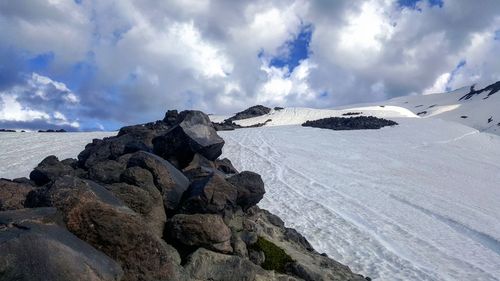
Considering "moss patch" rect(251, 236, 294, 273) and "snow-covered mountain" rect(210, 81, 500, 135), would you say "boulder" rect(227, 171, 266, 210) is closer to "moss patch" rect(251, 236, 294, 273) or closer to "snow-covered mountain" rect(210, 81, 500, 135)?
"moss patch" rect(251, 236, 294, 273)

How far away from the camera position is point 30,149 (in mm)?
38875

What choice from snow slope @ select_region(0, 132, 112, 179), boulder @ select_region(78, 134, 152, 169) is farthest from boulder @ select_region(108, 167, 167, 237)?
snow slope @ select_region(0, 132, 112, 179)

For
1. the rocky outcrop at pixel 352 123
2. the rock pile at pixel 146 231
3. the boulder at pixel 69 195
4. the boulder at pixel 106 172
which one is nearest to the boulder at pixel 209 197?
the rock pile at pixel 146 231

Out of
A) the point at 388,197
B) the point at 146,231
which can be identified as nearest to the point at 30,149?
the point at 388,197

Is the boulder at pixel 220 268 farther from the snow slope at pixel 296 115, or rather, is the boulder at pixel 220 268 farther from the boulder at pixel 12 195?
the snow slope at pixel 296 115

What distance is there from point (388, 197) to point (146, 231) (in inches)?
806

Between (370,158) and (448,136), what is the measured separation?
1951 centimetres

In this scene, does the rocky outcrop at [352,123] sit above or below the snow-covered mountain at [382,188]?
Answer: above

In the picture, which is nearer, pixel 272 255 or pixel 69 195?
pixel 69 195

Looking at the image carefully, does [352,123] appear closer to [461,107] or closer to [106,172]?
[106,172]

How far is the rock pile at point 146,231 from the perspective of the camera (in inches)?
245

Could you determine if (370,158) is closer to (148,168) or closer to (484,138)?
(484,138)

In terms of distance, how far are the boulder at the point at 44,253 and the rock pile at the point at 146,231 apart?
1cm

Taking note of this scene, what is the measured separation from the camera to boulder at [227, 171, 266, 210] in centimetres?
1309
